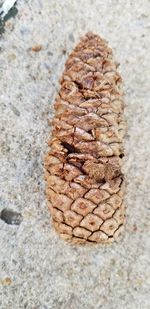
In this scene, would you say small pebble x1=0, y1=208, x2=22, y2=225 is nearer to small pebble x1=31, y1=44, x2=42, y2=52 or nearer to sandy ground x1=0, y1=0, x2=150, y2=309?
sandy ground x1=0, y1=0, x2=150, y2=309

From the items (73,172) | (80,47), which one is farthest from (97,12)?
(73,172)

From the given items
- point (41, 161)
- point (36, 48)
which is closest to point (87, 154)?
point (41, 161)

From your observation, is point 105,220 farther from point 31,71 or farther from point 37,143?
point 31,71

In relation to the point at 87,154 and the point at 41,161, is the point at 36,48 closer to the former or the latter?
the point at 41,161

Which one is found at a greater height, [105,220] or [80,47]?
[80,47]

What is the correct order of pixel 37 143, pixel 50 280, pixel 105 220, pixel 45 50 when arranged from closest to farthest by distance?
pixel 105 220 → pixel 50 280 → pixel 37 143 → pixel 45 50

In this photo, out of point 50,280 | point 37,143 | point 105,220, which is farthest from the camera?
point 37,143
